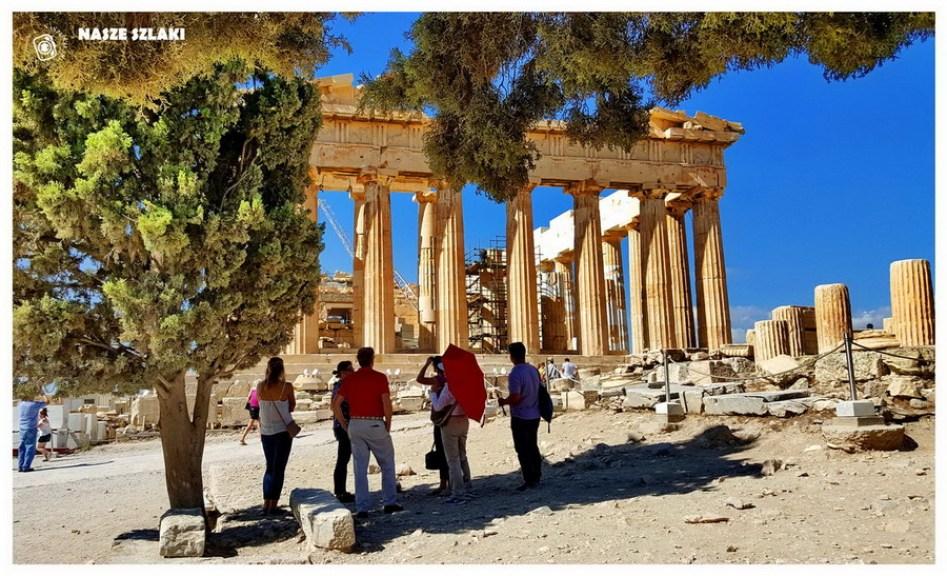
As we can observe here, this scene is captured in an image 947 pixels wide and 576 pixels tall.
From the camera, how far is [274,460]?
7633mm

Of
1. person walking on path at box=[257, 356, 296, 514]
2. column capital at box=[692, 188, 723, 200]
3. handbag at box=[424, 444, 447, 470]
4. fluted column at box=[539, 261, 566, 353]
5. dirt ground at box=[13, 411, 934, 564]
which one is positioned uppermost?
column capital at box=[692, 188, 723, 200]

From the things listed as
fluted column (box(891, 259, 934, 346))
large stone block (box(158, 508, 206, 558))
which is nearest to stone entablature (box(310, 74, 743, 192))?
fluted column (box(891, 259, 934, 346))

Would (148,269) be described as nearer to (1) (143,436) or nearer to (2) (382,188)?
(1) (143,436)

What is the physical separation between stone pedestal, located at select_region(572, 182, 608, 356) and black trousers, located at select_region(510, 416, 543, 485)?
1821cm

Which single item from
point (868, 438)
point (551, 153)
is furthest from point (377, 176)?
point (868, 438)

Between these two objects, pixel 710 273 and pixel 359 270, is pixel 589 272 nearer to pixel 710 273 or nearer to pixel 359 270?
pixel 710 273

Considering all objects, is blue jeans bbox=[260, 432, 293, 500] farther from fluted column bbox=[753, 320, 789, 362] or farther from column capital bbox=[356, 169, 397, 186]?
column capital bbox=[356, 169, 397, 186]

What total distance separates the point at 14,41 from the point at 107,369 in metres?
2.69

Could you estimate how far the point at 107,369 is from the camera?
672 cm

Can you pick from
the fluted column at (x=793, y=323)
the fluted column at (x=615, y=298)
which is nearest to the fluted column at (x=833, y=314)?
the fluted column at (x=793, y=323)

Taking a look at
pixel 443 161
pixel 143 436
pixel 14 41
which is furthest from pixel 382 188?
pixel 14 41

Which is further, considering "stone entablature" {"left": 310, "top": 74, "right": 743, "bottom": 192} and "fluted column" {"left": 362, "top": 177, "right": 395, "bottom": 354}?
"stone entablature" {"left": 310, "top": 74, "right": 743, "bottom": 192}

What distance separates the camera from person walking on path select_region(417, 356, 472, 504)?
7914mm

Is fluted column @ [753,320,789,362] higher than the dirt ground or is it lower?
higher
